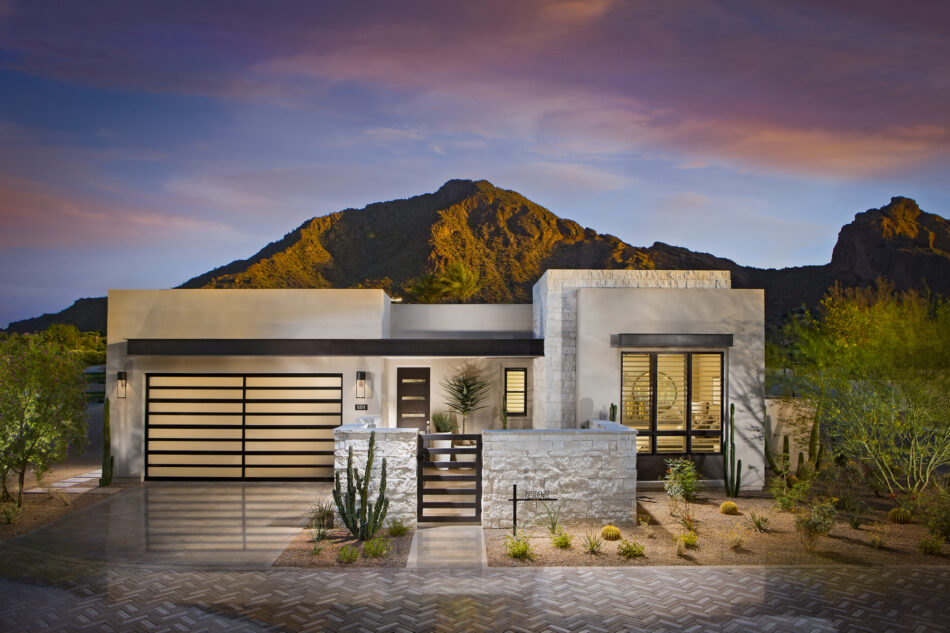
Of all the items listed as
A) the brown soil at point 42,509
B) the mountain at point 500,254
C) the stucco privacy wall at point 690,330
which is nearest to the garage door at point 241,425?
→ the brown soil at point 42,509

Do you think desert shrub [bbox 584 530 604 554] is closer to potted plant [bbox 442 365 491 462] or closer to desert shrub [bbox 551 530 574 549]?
desert shrub [bbox 551 530 574 549]

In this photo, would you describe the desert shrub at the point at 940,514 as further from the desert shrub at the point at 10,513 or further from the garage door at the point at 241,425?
the desert shrub at the point at 10,513

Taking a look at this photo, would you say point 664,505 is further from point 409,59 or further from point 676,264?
point 676,264

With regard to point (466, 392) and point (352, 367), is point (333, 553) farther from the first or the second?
point (466, 392)

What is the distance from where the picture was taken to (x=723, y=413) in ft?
37.7

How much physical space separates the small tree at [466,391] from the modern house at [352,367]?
250cm

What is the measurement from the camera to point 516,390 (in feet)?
49.5

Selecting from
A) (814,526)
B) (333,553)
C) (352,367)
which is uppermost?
(352,367)

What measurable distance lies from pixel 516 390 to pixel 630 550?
785 centimetres

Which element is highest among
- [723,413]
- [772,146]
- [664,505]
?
[772,146]

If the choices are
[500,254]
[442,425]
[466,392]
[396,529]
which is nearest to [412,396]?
[442,425]

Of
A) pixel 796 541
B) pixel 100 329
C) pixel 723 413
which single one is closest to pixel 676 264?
pixel 723 413

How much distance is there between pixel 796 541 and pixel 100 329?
55929 mm

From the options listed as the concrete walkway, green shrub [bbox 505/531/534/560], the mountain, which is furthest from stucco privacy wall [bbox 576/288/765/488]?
the mountain
